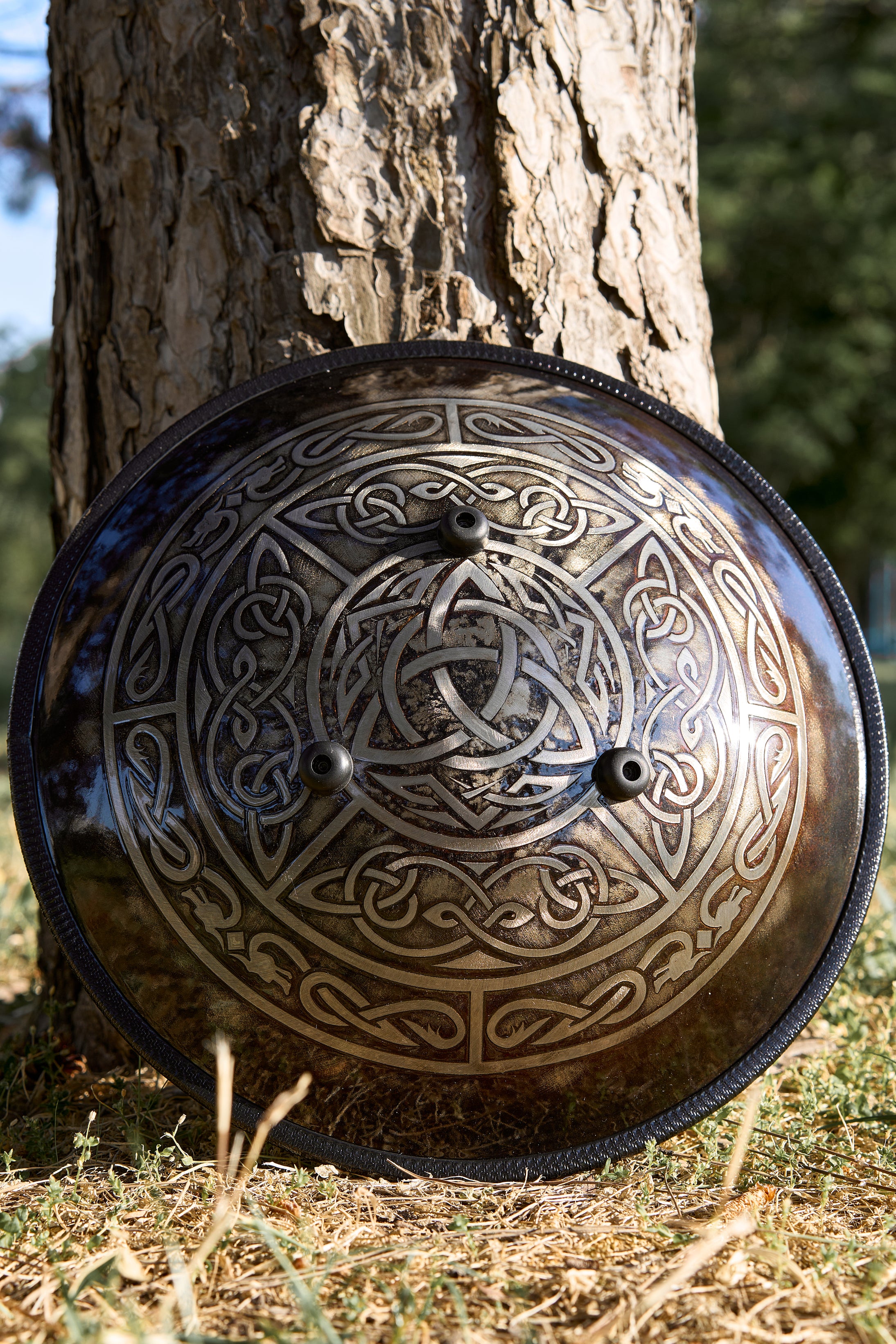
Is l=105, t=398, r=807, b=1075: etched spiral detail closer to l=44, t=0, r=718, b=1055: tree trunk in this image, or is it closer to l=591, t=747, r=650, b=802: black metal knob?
l=591, t=747, r=650, b=802: black metal knob

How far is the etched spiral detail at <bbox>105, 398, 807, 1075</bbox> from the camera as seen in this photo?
1.63 m

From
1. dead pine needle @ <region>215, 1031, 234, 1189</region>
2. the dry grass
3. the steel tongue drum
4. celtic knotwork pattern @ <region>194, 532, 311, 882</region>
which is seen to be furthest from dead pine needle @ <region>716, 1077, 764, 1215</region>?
celtic knotwork pattern @ <region>194, 532, 311, 882</region>

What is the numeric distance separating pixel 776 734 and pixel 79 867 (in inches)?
46.2

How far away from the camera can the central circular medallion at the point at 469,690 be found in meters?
1.63

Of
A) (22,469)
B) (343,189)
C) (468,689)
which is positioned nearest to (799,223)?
(343,189)

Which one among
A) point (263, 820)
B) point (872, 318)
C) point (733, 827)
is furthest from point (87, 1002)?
point (872, 318)

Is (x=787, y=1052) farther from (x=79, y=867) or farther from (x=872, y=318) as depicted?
(x=872, y=318)

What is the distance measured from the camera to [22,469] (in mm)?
20109

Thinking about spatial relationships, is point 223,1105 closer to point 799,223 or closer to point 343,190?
point 343,190

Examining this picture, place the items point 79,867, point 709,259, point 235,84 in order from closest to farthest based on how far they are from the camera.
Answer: point 79,867, point 235,84, point 709,259

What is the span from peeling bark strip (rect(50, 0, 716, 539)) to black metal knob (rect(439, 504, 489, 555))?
31.5 inches

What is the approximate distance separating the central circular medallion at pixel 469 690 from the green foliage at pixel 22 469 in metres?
6.64

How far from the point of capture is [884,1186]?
1.78m

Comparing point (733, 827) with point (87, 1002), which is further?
point (87, 1002)
